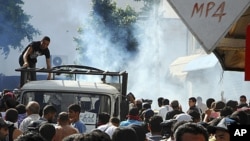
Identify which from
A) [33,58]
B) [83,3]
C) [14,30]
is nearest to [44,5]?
[83,3]

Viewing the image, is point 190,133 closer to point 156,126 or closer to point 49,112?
point 156,126

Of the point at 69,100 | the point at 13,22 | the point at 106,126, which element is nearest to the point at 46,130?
the point at 106,126

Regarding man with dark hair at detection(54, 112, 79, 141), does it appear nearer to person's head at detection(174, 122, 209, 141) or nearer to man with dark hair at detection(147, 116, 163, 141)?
man with dark hair at detection(147, 116, 163, 141)

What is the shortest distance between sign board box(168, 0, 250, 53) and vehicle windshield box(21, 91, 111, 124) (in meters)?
6.45

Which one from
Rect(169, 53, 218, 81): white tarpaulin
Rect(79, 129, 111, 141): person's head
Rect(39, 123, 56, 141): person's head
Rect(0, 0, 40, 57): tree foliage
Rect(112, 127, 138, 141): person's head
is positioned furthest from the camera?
Rect(0, 0, 40, 57): tree foliage

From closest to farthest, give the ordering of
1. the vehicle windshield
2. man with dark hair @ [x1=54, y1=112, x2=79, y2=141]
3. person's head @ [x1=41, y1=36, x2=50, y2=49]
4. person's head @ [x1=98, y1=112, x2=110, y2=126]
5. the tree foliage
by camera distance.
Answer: man with dark hair @ [x1=54, y1=112, x2=79, y2=141] < person's head @ [x1=98, y1=112, x2=110, y2=126] < the vehicle windshield < person's head @ [x1=41, y1=36, x2=50, y2=49] < the tree foliage

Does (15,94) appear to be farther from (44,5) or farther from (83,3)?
(44,5)

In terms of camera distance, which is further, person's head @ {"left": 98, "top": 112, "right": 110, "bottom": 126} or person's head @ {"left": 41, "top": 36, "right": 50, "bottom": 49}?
person's head @ {"left": 41, "top": 36, "right": 50, "bottom": 49}

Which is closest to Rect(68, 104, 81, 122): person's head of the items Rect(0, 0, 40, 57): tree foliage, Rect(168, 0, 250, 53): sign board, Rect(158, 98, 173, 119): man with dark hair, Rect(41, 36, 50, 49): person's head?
Rect(41, 36, 50, 49): person's head

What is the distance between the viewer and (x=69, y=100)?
11.9 meters

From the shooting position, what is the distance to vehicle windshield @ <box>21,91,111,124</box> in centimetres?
1184

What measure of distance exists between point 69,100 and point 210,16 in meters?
6.80

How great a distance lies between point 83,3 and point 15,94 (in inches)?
1700

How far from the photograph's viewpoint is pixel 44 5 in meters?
64.7
